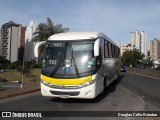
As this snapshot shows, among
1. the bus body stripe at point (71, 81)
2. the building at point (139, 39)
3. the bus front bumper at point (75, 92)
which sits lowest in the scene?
the bus front bumper at point (75, 92)

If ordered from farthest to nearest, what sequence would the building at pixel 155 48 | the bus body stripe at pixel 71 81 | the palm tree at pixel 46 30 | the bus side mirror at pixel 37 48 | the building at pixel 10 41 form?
the building at pixel 155 48
the building at pixel 10 41
the palm tree at pixel 46 30
the bus side mirror at pixel 37 48
the bus body stripe at pixel 71 81

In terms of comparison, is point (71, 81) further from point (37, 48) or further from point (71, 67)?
point (37, 48)

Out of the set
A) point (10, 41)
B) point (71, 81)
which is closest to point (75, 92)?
point (71, 81)

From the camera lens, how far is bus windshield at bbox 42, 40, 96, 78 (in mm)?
10875

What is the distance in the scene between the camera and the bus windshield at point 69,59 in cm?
1088

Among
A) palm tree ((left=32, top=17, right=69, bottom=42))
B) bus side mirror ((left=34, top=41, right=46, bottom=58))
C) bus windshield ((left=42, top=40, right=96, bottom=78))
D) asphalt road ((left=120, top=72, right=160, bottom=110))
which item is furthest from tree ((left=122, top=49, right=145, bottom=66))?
bus windshield ((left=42, top=40, right=96, bottom=78))

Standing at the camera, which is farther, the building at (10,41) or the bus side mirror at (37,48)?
the building at (10,41)

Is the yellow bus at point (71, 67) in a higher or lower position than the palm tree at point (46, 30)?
lower

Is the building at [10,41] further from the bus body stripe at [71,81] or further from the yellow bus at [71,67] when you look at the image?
the bus body stripe at [71,81]

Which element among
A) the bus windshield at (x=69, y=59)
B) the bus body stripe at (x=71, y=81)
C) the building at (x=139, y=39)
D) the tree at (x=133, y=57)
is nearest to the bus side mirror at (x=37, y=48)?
the bus windshield at (x=69, y=59)

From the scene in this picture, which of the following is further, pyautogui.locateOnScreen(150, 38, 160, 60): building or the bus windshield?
pyautogui.locateOnScreen(150, 38, 160, 60): building

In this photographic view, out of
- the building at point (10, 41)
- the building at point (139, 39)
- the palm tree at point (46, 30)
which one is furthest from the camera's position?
the building at point (139, 39)

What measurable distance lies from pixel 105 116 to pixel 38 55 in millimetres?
4547

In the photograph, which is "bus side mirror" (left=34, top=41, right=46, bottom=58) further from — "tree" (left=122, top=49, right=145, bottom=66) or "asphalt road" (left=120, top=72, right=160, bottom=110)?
"tree" (left=122, top=49, right=145, bottom=66)
